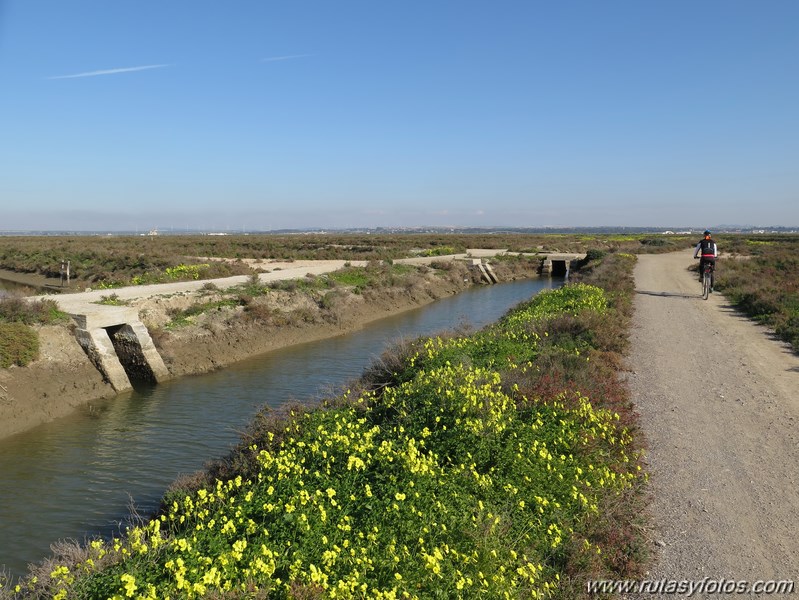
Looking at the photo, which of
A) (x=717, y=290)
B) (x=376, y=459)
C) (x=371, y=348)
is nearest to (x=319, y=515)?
(x=376, y=459)

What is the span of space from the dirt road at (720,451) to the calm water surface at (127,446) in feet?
21.2

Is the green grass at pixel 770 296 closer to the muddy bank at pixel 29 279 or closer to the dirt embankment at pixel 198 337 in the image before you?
the dirt embankment at pixel 198 337

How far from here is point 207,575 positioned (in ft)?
14.3

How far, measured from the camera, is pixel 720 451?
8.08 meters

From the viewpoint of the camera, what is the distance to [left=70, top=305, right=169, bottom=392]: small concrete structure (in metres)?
16.7

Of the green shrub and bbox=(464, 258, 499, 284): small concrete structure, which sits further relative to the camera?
bbox=(464, 258, 499, 284): small concrete structure

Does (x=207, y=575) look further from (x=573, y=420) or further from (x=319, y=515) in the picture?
(x=573, y=420)

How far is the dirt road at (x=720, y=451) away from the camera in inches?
225

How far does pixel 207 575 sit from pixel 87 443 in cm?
989

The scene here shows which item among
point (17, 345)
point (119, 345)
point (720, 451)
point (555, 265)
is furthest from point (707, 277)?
point (555, 265)

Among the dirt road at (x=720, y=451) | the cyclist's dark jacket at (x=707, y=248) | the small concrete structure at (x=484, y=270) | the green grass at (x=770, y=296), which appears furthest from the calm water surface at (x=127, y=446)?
the small concrete structure at (x=484, y=270)

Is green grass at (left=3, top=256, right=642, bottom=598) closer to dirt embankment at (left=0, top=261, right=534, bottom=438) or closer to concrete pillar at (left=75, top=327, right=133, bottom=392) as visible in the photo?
dirt embankment at (left=0, top=261, right=534, bottom=438)

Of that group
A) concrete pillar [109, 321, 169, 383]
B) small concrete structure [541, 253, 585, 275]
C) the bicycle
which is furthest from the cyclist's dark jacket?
small concrete structure [541, 253, 585, 275]

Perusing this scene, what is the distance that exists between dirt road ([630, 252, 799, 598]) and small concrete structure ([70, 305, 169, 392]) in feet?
47.0
